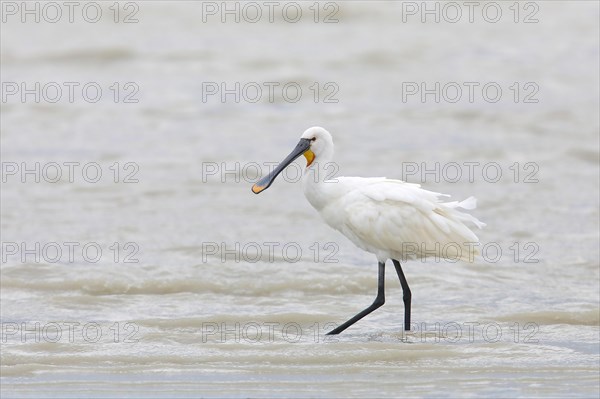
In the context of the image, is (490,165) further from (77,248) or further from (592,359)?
(592,359)

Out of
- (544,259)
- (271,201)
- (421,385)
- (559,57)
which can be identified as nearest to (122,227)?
(271,201)

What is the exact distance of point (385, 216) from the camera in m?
9.86

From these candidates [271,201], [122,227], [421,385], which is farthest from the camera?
[271,201]

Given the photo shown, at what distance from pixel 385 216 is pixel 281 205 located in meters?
5.15

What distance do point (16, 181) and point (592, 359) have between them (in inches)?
350

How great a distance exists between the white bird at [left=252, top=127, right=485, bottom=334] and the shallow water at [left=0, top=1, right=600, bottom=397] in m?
0.65

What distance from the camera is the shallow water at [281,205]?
29.7 feet

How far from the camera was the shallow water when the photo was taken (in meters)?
9.04

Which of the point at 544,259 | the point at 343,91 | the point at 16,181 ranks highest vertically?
the point at 343,91

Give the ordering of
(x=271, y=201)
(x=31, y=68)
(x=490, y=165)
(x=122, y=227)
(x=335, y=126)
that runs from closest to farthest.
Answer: (x=122, y=227), (x=271, y=201), (x=490, y=165), (x=335, y=126), (x=31, y=68)

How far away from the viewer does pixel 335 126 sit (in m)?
19.4

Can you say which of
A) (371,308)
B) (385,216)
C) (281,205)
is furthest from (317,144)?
(281,205)

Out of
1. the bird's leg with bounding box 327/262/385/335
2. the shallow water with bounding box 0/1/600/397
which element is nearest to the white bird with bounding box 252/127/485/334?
the bird's leg with bounding box 327/262/385/335

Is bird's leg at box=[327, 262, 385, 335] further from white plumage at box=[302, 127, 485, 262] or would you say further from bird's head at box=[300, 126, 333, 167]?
bird's head at box=[300, 126, 333, 167]
